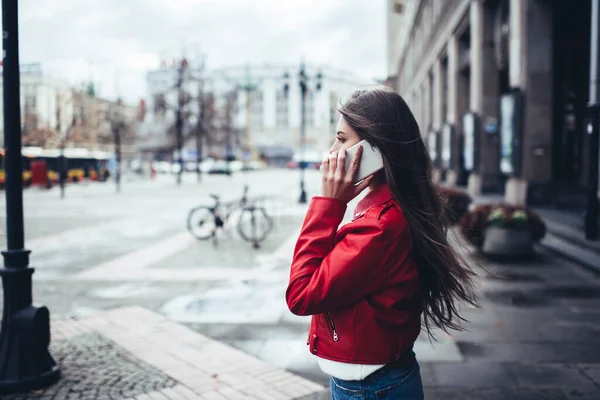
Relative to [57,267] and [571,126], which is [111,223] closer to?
[57,267]

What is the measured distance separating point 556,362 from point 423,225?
3.75 metres

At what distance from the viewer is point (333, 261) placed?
1.72 m

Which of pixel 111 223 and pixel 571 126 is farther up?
pixel 571 126

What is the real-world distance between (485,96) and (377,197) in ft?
69.8

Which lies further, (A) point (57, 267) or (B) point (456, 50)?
(B) point (456, 50)

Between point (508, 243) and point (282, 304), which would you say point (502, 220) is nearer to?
point (508, 243)

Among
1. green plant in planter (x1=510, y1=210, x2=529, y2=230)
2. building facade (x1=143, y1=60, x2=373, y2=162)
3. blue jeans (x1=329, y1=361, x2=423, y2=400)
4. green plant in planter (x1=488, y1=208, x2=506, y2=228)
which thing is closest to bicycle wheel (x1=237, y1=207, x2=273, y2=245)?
green plant in planter (x1=488, y1=208, x2=506, y2=228)

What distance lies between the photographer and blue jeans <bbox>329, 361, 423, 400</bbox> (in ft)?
6.13

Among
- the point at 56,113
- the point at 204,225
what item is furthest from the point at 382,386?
the point at 56,113

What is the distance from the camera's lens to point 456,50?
89.8ft

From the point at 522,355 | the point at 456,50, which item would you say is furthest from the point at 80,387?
the point at 456,50

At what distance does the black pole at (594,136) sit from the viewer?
10.4m

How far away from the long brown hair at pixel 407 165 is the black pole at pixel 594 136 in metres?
9.75

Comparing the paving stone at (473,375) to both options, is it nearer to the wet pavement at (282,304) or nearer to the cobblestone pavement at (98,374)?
the wet pavement at (282,304)
